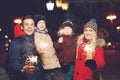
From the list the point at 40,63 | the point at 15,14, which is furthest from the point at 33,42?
the point at 15,14

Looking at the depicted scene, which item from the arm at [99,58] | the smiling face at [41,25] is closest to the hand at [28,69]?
the smiling face at [41,25]

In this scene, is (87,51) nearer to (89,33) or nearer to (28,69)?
(89,33)

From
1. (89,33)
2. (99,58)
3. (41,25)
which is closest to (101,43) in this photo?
(89,33)

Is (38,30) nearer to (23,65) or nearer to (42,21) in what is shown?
(42,21)

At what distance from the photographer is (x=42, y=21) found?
6816 mm

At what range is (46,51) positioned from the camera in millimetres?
6648

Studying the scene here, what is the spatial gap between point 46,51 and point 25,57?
495mm

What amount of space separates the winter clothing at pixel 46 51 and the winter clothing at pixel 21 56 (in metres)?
0.16

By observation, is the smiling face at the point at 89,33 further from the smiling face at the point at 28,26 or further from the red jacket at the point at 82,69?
the smiling face at the point at 28,26

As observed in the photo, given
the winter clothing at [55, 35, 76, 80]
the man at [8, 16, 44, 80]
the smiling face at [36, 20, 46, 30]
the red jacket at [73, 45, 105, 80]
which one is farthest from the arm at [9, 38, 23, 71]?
the winter clothing at [55, 35, 76, 80]

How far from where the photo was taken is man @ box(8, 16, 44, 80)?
6.19m

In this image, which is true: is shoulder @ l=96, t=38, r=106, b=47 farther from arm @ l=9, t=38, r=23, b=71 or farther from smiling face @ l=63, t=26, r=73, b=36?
arm @ l=9, t=38, r=23, b=71

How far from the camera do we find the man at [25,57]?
6.19m

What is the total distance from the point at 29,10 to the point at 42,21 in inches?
1030
